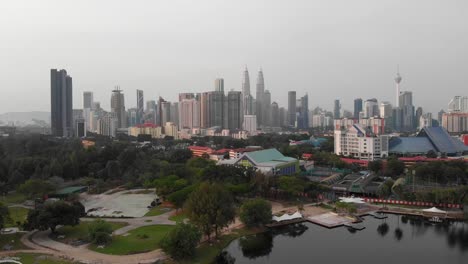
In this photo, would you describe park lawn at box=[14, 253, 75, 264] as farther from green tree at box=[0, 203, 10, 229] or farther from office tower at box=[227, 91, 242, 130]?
office tower at box=[227, 91, 242, 130]

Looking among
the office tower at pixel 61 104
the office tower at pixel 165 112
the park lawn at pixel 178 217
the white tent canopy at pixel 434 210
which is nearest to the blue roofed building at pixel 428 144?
the white tent canopy at pixel 434 210

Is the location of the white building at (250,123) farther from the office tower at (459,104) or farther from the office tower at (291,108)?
the office tower at (459,104)

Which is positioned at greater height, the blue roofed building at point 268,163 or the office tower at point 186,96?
the office tower at point 186,96

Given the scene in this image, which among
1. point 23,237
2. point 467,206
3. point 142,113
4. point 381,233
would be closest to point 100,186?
point 23,237

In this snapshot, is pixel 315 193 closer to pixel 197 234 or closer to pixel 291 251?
pixel 291 251

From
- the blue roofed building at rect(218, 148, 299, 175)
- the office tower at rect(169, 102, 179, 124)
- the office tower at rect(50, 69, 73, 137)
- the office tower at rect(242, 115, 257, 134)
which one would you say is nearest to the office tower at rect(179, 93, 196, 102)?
the office tower at rect(169, 102, 179, 124)

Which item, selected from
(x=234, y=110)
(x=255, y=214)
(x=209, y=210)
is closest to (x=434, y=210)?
(x=255, y=214)
